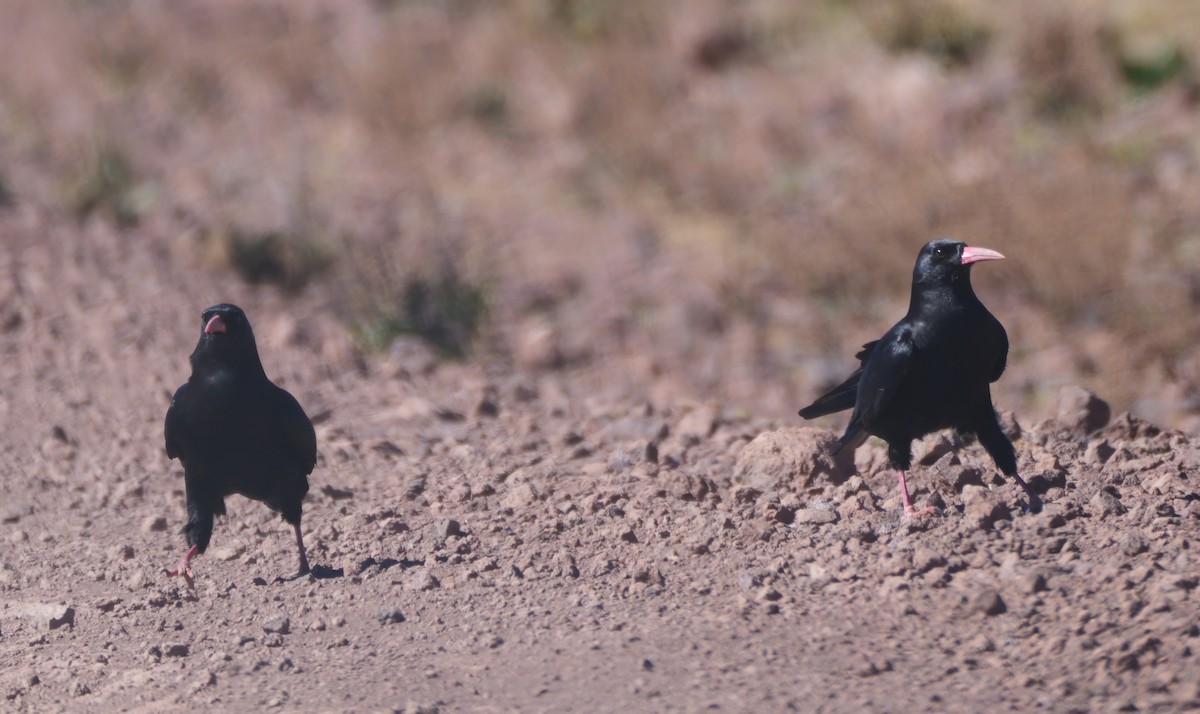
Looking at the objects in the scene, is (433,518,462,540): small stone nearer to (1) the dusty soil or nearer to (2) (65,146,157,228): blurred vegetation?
(1) the dusty soil

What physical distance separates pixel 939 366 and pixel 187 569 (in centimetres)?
287

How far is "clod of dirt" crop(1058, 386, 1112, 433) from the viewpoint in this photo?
647 centimetres

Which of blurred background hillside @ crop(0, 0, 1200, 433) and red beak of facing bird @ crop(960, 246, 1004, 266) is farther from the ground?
blurred background hillside @ crop(0, 0, 1200, 433)

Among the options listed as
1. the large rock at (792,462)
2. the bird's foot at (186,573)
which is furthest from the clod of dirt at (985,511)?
the bird's foot at (186,573)

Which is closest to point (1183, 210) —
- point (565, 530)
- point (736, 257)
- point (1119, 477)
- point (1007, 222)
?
point (1007, 222)

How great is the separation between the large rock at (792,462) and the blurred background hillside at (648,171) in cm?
124

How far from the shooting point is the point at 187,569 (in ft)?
18.8

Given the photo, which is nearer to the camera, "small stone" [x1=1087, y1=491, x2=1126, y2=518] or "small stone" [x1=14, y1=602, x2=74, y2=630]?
"small stone" [x1=1087, y1=491, x2=1126, y2=518]

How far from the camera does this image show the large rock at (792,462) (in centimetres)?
601

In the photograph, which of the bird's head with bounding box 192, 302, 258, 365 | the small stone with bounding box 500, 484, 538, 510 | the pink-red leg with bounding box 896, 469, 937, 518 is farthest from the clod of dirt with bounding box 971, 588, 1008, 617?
the bird's head with bounding box 192, 302, 258, 365

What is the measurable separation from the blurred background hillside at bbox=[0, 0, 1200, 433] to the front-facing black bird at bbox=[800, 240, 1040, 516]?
1.39m

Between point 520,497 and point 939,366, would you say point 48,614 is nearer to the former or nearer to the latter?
point 520,497

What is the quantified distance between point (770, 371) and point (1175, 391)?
7.43 feet

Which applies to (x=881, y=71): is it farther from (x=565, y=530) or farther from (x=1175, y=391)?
(x=565, y=530)
